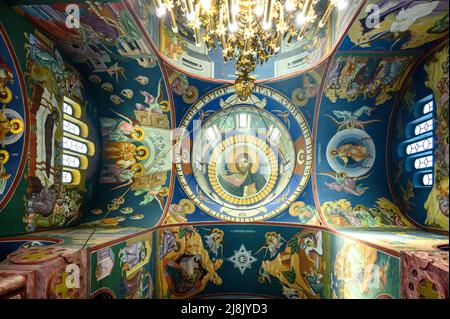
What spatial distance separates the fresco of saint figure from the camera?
10078 millimetres

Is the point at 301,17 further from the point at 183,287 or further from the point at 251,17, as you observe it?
the point at 183,287

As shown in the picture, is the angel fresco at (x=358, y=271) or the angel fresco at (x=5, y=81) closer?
the angel fresco at (x=5, y=81)

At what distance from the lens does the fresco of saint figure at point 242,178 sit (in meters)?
10.1

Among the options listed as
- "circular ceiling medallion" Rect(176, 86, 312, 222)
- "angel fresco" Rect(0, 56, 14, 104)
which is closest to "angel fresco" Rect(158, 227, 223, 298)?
"circular ceiling medallion" Rect(176, 86, 312, 222)

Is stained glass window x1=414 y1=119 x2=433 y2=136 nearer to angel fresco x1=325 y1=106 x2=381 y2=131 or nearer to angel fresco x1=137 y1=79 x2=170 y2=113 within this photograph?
angel fresco x1=325 y1=106 x2=381 y2=131

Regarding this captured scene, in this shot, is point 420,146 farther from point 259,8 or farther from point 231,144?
point 259,8

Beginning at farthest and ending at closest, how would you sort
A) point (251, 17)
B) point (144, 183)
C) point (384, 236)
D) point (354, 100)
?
point (144, 183)
point (354, 100)
point (384, 236)
point (251, 17)

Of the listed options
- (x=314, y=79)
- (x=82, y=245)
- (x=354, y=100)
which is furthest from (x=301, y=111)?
(x=82, y=245)

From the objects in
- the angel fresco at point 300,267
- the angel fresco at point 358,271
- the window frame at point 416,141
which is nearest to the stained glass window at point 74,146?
the angel fresco at point 300,267

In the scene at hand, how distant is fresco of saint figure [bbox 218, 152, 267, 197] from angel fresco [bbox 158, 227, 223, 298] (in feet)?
7.53

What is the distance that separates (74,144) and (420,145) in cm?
1121

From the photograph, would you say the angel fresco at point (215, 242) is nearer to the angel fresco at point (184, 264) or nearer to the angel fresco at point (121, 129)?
the angel fresco at point (184, 264)

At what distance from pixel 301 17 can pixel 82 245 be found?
6637 mm

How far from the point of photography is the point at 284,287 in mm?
9602
